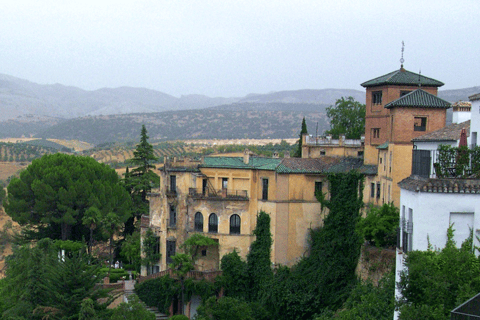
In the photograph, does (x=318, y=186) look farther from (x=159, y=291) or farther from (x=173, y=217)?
(x=159, y=291)

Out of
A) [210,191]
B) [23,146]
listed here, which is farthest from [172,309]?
[23,146]

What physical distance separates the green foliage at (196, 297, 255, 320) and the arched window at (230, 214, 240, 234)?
313 inches

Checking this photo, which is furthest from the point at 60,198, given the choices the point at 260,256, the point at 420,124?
the point at 420,124

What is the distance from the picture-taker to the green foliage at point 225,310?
144 ft

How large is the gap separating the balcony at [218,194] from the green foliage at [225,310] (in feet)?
30.9

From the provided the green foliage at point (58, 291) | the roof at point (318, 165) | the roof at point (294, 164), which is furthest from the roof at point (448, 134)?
the green foliage at point (58, 291)

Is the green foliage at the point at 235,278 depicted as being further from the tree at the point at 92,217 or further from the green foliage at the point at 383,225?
the tree at the point at 92,217

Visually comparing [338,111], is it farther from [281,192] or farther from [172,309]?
[172,309]

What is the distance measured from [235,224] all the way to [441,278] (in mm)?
31261

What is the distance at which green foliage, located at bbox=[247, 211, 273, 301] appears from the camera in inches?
1988

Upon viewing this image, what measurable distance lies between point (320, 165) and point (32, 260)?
22337mm

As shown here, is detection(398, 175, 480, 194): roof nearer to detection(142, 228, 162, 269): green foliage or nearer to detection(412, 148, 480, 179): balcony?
detection(412, 148, 480, 179): balcony

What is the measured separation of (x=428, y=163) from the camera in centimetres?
2430

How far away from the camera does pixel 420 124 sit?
43.4m
